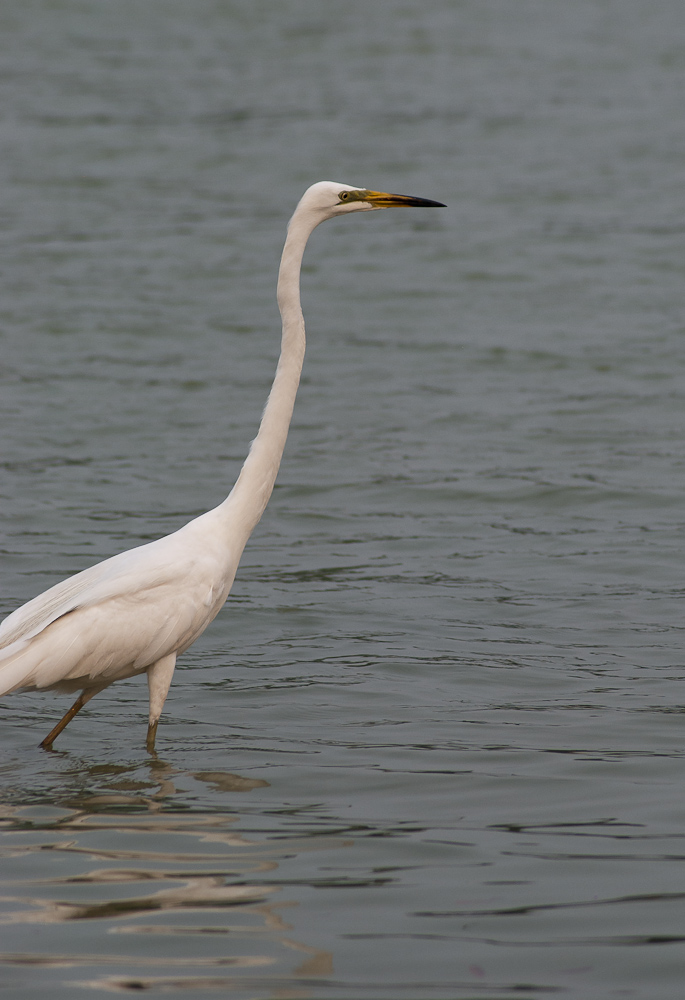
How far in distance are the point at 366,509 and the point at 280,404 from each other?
381 centimetres

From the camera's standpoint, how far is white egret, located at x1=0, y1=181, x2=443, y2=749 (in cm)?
638

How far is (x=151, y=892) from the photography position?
5020 mm

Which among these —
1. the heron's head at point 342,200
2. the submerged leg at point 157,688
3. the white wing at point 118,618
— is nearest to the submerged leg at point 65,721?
the white wing at point 118,618

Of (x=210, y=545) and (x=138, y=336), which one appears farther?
(x=138, y=336)

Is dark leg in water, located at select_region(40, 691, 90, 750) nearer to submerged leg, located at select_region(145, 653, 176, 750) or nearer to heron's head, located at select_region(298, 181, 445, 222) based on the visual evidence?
submerged leg, located at select_region(145, 653, 176, 750)

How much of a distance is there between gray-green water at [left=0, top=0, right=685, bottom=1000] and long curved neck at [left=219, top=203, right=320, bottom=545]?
3.57 feet

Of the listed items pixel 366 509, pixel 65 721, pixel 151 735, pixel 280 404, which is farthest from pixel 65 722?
pixel 366 509

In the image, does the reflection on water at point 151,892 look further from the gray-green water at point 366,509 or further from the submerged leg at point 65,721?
the submerged leg at point 65,721

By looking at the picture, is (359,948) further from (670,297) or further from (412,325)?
(670,297)

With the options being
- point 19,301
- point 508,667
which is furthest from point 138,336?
point 508,667

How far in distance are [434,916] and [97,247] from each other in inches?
589

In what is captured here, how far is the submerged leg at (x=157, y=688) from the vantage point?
650 cm

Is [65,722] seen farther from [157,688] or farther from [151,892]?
[151,892]

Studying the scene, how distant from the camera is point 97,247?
18453 millimetres
